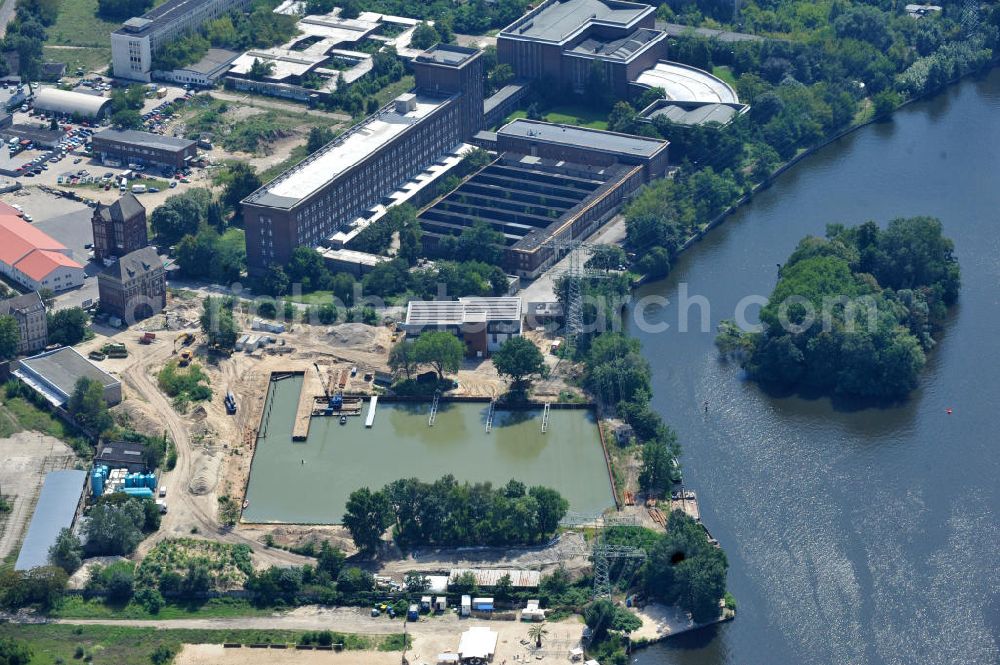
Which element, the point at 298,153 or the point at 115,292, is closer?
the point at 115,292

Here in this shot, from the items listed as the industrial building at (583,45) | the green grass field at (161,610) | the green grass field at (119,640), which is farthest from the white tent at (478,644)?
the industrial building at (583,45)

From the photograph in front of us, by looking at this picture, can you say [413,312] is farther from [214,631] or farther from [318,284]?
[214,631]

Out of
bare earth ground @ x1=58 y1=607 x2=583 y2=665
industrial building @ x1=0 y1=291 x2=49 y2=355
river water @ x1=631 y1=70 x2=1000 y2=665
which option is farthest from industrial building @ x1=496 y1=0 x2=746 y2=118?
bare earth ground @ x1=58 y1=607 x2=583 y2=665

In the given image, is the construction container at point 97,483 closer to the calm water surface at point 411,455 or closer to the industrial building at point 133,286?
the calm water surface at point 411,455

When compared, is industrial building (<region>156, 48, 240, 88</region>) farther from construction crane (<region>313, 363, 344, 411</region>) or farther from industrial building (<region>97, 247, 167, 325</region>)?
construction crane (<region>313, 363, 344, 411</region>)

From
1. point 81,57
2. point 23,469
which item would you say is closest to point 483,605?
point 23,469

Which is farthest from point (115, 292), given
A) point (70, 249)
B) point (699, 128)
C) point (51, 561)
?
point (699, 128)

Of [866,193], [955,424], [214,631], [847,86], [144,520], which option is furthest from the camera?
[847,86]
